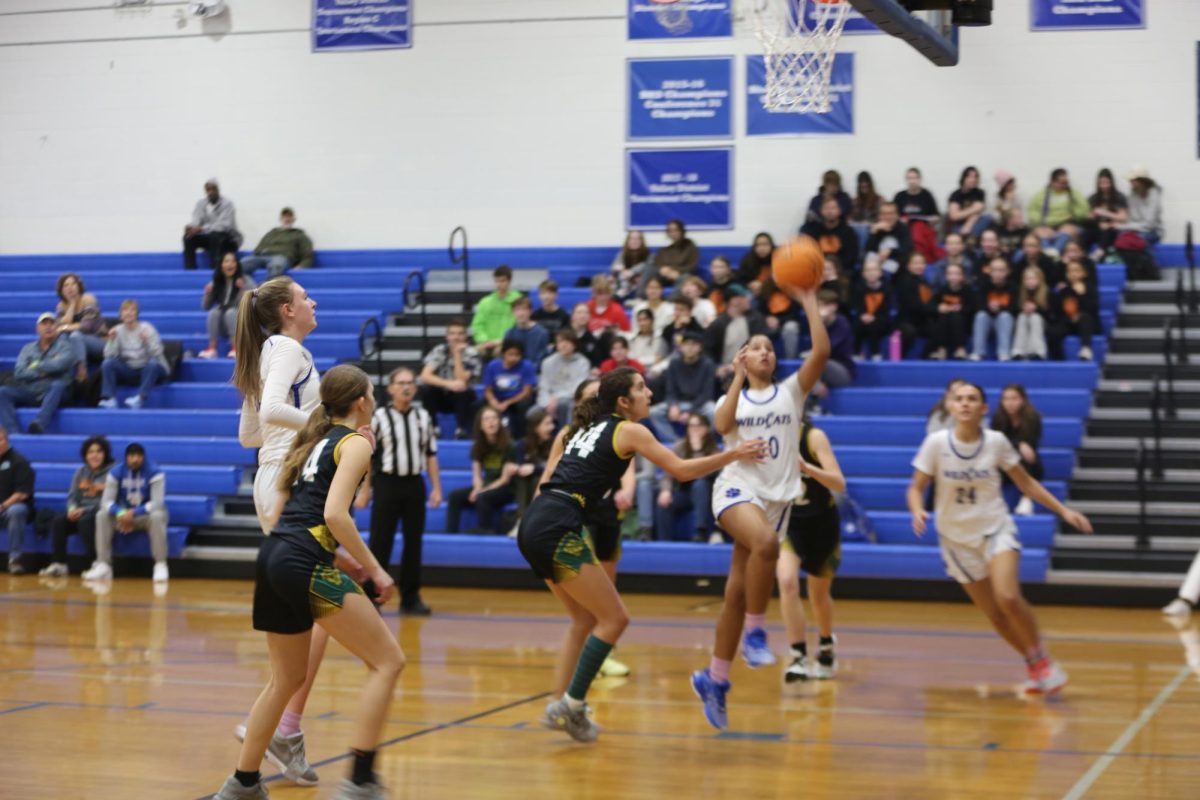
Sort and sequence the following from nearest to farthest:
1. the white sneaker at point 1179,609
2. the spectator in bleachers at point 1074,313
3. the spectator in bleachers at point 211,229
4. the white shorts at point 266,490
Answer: the white shorts at point 266,490
the white sneaker at point 1179,609
the spectator in bleachers at point 1074,313
the spectator in bleachers at point 211,229

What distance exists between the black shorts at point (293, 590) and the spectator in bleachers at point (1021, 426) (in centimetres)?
863

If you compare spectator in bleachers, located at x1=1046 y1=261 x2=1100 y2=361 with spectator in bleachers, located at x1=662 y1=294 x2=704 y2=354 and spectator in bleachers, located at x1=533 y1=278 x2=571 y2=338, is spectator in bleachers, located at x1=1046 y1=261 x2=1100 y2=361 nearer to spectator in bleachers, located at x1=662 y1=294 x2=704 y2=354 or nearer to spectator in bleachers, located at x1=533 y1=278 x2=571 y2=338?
spectator in bleachers, located at x1=662 y1=294 x2=704 y2=354

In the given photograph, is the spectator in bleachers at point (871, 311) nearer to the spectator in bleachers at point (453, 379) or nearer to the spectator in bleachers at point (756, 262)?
the spectator in bleachers at point (756, 262)

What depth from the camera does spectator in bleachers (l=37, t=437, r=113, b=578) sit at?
524 inches

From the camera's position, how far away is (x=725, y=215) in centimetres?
1689

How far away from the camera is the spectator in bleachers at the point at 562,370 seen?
1373 cm

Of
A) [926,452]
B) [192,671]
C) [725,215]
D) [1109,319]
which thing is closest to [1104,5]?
[1109,319]

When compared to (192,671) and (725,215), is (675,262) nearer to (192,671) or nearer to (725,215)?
(725,215)

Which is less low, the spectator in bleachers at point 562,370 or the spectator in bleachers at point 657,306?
the spectator in bleachers at point 657,306

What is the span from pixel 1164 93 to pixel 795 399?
1028 cm

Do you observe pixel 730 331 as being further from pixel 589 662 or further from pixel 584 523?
pixel 589 662

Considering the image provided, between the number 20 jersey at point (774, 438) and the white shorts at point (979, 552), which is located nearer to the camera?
the number 20 jersey at point (774, 438)

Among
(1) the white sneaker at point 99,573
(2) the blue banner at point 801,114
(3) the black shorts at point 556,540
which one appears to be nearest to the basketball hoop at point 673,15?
(2) the blue banner at point 801,114

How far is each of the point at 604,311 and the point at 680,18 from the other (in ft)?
13.5
